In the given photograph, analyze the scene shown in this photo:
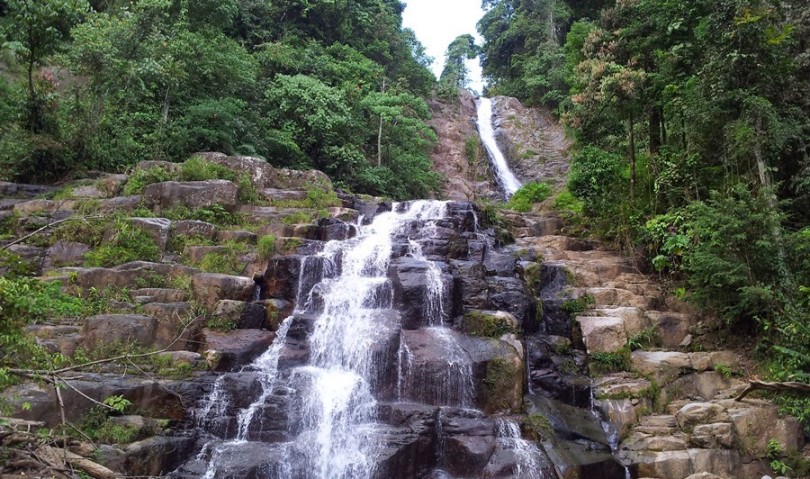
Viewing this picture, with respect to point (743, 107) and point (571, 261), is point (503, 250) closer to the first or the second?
point (571, 261)

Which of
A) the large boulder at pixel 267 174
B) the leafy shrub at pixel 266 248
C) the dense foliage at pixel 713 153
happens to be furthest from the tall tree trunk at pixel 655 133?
the leafy shrub at pixel 266 248

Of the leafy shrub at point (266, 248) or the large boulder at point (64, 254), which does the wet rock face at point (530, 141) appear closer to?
the leafy shrub at point (266, 248)

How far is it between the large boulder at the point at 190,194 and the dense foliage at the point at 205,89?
133 inches

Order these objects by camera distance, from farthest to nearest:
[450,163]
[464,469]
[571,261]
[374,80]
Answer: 1. [450,163]
2. [374,80]
3. [571,261]
4. [464,469]

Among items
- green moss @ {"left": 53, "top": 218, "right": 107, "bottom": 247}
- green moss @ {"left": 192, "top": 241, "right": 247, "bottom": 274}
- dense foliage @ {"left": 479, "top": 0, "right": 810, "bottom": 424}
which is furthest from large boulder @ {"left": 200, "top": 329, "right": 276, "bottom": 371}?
dense foliage @ {"left": 479, "top": 0, "right": 810, "bottom": 424}

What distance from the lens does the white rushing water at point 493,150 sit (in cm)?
2773

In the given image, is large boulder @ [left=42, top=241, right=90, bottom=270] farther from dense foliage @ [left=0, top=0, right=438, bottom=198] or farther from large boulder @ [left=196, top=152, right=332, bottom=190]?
large boulder @ [left=196, top=152, right=332, bottom=190]

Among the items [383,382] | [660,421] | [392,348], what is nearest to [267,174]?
[392,348]

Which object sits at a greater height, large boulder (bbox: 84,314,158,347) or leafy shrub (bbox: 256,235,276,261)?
leafy shrub (bbox: 256,235,276,261)

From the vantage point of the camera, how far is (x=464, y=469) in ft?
26.7

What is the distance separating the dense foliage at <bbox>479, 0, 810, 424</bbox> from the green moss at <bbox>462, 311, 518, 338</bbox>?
150 inches

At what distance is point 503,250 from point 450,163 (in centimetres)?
1474

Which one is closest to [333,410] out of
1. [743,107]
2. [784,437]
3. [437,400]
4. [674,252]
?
[437,400]

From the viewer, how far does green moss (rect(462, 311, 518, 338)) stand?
34.4 ft
